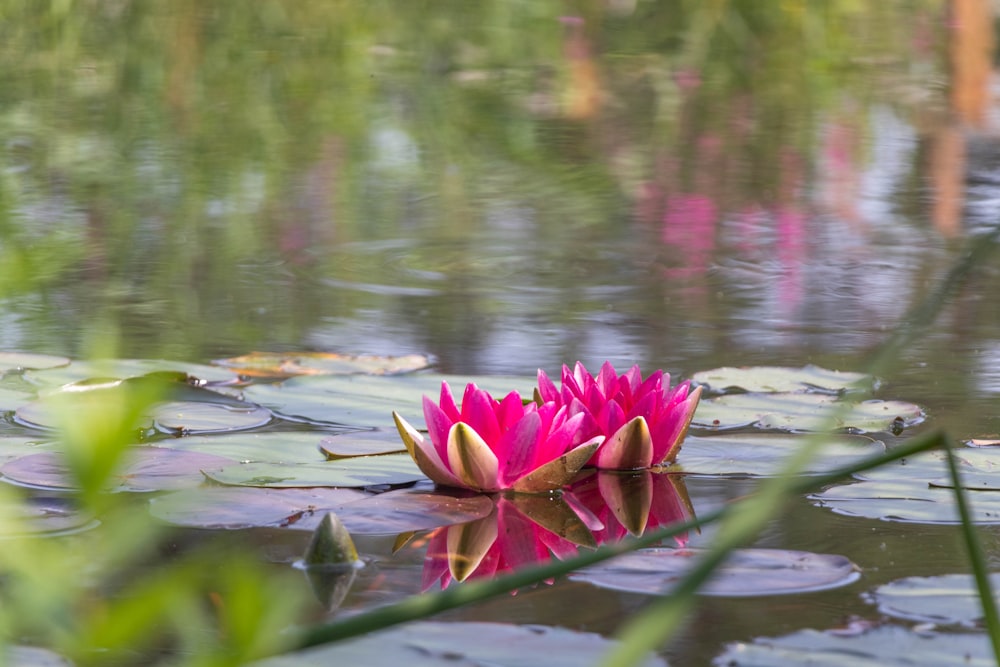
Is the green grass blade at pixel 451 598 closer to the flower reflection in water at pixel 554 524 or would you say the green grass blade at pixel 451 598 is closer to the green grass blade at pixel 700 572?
the green grass blade at pixel 700 572

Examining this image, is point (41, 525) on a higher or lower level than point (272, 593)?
lower

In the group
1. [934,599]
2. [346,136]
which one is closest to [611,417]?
[934,599]

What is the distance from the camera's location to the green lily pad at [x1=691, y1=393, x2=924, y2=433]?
6.02 feet

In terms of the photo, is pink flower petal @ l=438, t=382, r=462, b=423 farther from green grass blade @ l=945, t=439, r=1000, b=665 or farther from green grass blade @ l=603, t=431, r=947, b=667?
green grass blade @ l=603, t=431, r=947, b=667

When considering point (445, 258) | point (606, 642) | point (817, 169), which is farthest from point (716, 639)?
point (817, 169)

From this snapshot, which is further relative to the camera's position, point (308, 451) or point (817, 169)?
point (817, 169)

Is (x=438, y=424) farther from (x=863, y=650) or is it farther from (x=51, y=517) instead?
(x=863, y=650)

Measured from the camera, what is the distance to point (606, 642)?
1.14m

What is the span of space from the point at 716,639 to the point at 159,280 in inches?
75.2

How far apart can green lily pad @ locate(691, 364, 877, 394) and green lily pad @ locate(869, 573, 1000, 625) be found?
72 cm

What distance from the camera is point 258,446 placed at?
67.6 inches

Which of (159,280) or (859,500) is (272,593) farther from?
(159,280)

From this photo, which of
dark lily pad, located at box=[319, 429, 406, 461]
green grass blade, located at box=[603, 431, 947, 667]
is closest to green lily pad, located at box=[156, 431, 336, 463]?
dark lily pad, located at box=[319, 429, 406, 461]

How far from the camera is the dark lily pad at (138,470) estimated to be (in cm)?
155
